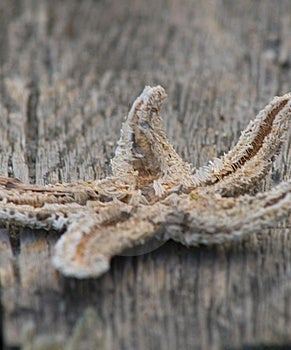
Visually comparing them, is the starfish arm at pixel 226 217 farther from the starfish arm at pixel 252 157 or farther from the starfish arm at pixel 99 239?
the starfish arm at pixel 252 157

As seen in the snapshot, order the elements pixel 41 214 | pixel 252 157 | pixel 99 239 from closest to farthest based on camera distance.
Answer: pixel 99 239, pixel 41 214, pixel 252 157

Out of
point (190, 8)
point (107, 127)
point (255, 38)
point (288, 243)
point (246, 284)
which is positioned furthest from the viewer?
point (190, 8)

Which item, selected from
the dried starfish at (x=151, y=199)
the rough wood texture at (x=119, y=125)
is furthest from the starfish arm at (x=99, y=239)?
the rough wood texture at (x=119, y=125)

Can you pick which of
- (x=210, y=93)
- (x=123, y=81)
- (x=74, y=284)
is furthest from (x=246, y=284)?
(x=123, y=81)

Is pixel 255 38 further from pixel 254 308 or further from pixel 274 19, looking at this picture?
pixel 254 308

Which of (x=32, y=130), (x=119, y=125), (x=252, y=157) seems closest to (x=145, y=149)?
(x=252, y=157)

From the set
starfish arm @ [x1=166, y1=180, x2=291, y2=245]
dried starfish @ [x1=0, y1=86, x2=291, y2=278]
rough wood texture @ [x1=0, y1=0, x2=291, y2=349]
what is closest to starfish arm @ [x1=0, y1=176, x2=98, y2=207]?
dried starfish @ [x1=0, y1=86, x2=291, y2=278]

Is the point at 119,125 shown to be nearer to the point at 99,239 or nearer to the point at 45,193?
the point at 45,193
